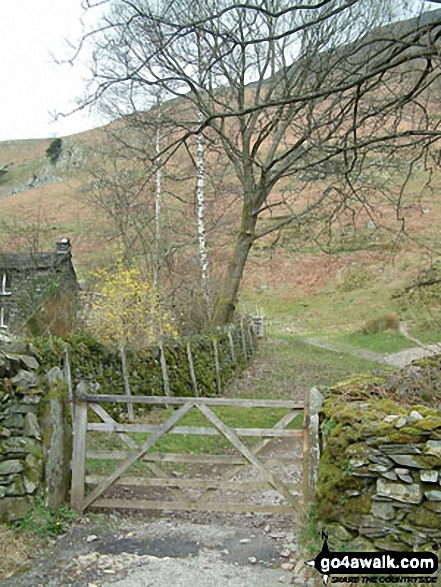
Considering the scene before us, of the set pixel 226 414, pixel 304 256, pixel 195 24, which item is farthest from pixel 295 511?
pixel 304 256

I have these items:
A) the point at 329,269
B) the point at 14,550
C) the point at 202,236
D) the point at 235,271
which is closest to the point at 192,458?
the point at 14,550

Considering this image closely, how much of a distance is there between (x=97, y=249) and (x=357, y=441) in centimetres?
3825

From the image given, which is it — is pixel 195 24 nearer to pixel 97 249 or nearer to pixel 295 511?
pixel 295 511

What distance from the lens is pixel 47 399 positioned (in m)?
6.45

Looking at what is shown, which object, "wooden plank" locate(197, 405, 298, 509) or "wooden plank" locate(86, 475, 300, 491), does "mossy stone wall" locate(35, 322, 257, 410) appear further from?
"wooden plank" locate(197, 405, 298, 509)

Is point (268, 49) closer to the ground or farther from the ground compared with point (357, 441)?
farther from the ground

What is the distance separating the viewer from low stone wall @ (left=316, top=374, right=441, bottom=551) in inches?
185

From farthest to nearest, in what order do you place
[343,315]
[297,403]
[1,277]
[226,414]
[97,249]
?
[97,249]
[343,315]
[1,277]
[226,414]
[297,403]

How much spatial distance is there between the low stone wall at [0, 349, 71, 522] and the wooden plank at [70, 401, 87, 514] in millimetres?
127

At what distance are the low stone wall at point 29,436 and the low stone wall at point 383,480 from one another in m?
2.86

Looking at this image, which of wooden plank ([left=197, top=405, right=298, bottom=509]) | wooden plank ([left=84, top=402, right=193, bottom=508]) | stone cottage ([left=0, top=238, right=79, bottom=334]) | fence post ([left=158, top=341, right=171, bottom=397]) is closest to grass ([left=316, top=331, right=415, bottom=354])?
stone cottage ([left=0, top=238, right=79, bottom=334])

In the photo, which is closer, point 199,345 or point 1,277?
point 199,345

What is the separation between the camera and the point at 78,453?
670cm

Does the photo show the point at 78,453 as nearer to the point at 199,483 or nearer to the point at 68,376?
the point at 199,483
